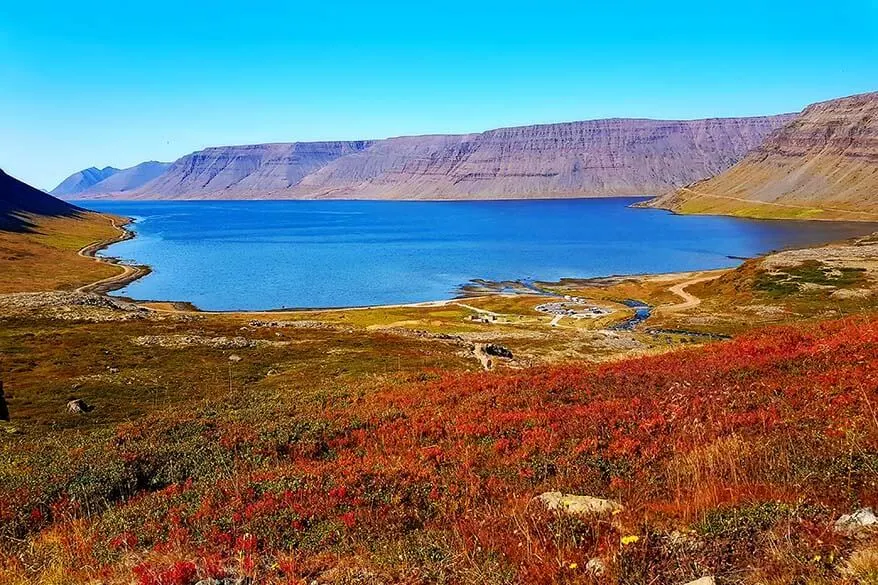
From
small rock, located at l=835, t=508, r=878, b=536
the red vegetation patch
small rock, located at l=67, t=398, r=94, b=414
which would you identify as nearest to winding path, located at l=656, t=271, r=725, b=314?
the red vegetation patch

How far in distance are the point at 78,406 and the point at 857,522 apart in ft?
149

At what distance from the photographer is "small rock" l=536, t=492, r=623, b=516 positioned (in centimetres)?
1152

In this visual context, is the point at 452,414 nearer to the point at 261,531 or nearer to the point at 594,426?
the point at 594,426

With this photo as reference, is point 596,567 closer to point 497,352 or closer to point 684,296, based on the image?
point 497,352

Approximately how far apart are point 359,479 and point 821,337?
2638cm

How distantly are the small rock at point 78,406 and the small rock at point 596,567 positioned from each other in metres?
41.7

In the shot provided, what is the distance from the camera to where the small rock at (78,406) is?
41138 millimetres

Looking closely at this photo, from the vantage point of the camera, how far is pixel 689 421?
17953 millimetres

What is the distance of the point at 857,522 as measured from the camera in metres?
9.48

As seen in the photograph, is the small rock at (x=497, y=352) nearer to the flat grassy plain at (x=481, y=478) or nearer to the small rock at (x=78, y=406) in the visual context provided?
the flat grassy plain at (x=481, y=478)

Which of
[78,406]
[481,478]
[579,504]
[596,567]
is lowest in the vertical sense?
[78,406]

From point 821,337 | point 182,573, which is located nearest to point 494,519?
point 182,573

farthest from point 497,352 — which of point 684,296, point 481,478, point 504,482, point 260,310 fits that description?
point 684,296

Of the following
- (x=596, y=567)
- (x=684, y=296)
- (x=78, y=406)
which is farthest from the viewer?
(x=684, y=296)
